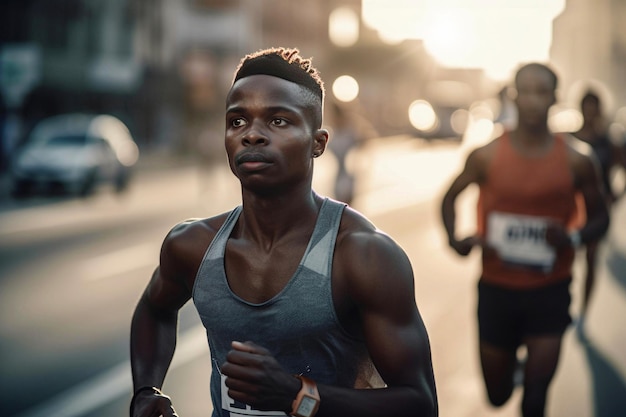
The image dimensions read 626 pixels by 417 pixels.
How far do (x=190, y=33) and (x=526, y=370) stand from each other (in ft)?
217

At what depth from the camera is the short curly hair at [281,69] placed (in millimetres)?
2689

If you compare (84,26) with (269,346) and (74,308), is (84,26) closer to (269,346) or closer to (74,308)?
(74,308)

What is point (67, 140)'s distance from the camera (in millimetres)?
24875

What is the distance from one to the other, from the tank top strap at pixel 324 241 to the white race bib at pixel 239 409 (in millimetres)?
411

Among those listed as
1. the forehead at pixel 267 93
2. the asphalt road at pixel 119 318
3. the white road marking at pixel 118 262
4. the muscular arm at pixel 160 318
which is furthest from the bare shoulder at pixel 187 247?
the white road marking at pixel 118 262

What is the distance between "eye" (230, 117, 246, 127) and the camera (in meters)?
2.66

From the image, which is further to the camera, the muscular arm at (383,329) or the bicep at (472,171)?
the bicep at (472,171)

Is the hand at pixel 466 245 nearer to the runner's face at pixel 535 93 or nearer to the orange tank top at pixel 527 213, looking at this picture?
the orange tank top at pixel 527 213

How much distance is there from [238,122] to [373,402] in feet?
2.57

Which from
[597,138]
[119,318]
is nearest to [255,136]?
[119,318]

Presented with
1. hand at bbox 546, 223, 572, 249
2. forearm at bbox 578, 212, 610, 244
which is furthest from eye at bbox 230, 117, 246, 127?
forearm at bbox 578, 212, 610, 244

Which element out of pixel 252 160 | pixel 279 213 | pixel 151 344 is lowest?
pixel 151 344

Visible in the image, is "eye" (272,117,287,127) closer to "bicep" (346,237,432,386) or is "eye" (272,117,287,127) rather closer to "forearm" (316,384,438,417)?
"bicep" (346,237,432,386)

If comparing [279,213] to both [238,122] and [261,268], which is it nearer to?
[261,268]
